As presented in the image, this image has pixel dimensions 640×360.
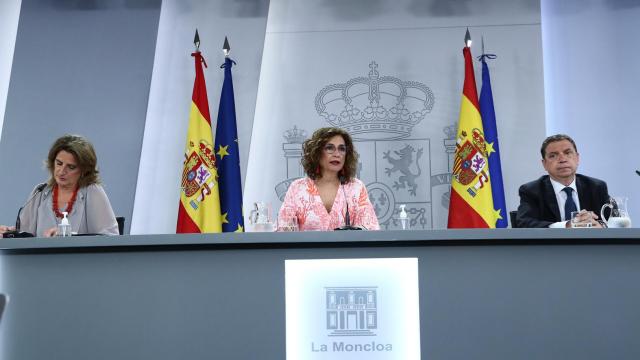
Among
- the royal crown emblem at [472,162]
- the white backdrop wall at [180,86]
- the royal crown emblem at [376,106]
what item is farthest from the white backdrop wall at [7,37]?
the royal crown emblem at [472,162]

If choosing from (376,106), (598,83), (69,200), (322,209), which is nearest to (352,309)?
(322,209)

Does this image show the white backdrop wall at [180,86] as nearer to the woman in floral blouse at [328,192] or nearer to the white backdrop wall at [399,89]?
the white backdrop wall at [399,89]

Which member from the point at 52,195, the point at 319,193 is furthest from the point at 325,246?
the point at 52,195

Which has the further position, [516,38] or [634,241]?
[516,38]

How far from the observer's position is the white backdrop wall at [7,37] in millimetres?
4965

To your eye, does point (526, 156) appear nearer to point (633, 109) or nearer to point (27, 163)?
point (633, 109)

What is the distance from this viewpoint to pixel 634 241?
248cm

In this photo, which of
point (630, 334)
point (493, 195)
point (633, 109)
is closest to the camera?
point (630, 334)

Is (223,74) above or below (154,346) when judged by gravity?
above

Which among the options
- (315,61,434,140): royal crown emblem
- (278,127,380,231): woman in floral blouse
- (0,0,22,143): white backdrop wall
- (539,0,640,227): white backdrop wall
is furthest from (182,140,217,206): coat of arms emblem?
(539,0,640,227): white backdrop wall

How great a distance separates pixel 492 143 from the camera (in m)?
4.61

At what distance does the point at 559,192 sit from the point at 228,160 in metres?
2.21

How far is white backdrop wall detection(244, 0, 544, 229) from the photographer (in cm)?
491

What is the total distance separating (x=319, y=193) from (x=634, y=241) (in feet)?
5.25
